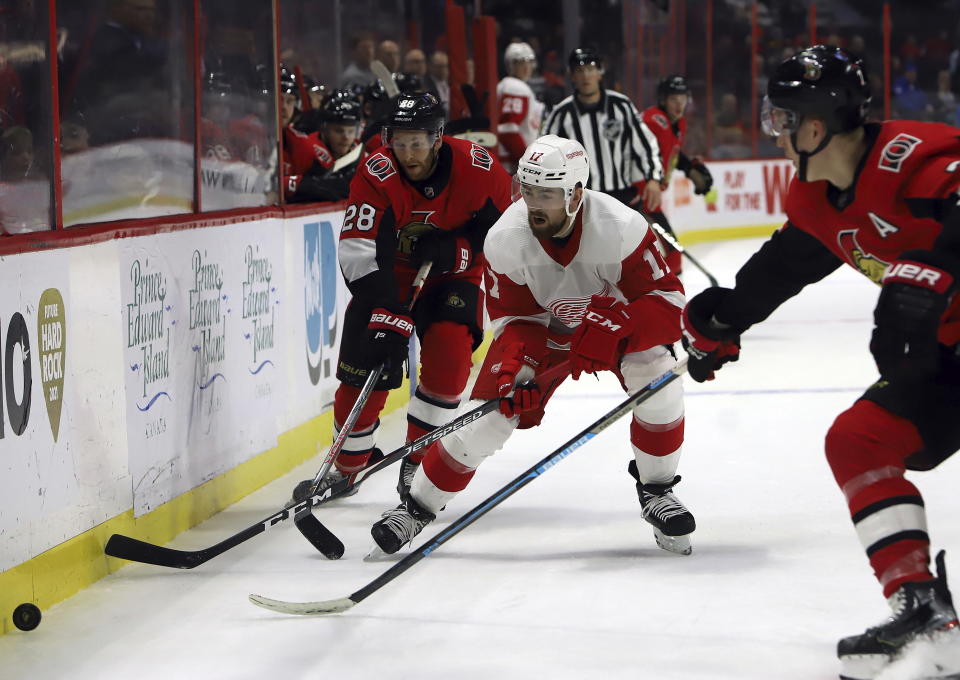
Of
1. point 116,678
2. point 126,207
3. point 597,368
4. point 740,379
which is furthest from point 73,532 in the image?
point 740,379

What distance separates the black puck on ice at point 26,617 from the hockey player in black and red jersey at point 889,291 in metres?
1.51

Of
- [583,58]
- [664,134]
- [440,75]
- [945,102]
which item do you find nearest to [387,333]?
[583,58]

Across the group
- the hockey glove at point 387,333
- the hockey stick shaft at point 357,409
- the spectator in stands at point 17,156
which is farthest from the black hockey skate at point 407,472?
the spectator in stands at point 17,156

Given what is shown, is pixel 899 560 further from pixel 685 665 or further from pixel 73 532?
pixel 73 532

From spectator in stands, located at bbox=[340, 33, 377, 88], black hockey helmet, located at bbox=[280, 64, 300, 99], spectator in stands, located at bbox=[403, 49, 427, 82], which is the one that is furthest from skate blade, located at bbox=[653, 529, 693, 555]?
spectator in stands, located at bbox=[403, 49, 427, 82]

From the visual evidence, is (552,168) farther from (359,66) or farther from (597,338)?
(359,66)

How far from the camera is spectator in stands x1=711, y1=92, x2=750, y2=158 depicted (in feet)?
46.9

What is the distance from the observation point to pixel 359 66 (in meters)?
6.76

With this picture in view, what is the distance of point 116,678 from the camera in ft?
8.34

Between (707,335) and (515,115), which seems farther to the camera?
(515,115)

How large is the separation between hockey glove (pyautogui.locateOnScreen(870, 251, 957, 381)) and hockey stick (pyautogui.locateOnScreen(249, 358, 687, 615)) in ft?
2.94

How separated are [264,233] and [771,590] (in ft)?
6.52

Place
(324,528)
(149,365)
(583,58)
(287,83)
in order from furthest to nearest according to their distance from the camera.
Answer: (583,58), (287,83), (149,365), (324,528)

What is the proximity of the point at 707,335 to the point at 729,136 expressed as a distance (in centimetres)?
1188
